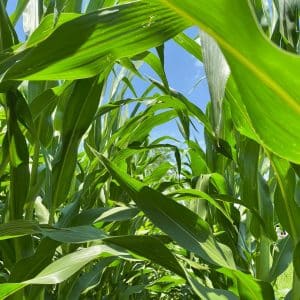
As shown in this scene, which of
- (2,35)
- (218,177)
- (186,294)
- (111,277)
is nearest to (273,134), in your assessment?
(2,35)

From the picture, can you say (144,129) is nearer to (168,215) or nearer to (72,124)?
(72,124)

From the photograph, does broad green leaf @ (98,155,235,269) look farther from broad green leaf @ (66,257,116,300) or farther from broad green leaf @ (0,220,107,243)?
broad green leaf @ (66,257,116,300)

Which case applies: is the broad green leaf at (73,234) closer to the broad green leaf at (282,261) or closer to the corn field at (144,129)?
the corn field at (144,129)

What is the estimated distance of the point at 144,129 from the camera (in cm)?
89

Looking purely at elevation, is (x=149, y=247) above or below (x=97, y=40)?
below

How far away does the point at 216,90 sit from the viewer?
10.9 inches

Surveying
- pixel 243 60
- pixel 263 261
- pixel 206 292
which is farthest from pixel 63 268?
Answer: pixel 263 261

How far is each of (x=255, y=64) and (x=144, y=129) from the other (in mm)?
600

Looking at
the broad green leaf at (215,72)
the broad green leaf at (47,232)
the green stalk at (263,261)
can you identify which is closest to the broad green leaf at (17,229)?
the broad green leaf at (47,232)

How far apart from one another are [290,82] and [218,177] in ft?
1.69

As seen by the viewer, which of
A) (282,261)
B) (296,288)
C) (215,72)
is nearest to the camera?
(215,72)

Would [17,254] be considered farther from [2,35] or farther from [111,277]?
[111,277]

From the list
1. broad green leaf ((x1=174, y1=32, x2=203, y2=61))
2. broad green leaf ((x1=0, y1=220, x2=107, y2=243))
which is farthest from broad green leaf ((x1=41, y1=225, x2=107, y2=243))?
broad green leaf ((x1=174, y1=32, x2=203, y2=61))

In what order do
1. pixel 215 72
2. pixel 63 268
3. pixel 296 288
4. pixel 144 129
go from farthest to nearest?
pixel 144 129
pixel 296 288
pixel 63 268
pixel 215 72
